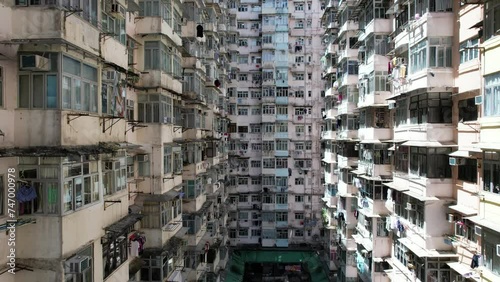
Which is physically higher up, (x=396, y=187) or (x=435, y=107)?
(x=435, y=107)

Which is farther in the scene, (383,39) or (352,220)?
(352,220)

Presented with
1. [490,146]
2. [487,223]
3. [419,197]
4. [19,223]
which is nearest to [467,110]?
[419,197]

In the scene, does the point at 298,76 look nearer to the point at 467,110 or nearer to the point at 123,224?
the point at 467,110

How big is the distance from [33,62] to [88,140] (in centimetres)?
212

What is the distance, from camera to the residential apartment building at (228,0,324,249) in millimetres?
37281

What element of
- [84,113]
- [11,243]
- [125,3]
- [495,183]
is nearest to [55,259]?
[11,243]

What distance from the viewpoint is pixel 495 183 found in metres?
9.98

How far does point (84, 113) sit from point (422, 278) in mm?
12270

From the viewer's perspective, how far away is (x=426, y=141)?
13.7m

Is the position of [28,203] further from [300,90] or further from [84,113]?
[300,90]

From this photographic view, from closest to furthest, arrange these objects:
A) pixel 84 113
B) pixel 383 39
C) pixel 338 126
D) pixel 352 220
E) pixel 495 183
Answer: pixel 84 113
pixel 495 183
pixel 383 39
pixel 352 220
pixel 338 126

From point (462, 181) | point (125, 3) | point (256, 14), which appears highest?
point (256, 14)

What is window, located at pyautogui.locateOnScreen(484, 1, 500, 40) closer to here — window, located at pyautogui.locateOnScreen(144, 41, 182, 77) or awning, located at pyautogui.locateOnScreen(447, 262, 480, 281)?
awning, located at pyautogui.locateOnScreen(447, 262, 480, 281)

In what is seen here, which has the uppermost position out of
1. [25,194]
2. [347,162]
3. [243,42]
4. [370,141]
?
[243,42]
